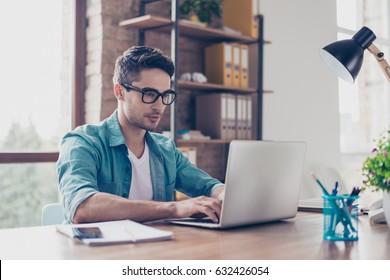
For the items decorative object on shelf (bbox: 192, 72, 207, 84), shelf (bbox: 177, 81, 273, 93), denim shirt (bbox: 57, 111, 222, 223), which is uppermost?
decorative object on shelf (bbox: 192, 72, 207, 84)

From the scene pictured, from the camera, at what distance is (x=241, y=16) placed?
13.3 ft

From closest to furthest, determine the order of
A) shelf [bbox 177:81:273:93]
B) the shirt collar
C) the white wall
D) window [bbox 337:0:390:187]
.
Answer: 1. the shirt collar
2. shelf [bbox 177:81:273:93]
3. the white wall
4. window [bbox 337:0:390:187]

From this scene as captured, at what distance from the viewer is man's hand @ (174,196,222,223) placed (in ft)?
5.05

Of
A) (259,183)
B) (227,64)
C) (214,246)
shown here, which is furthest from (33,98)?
(214,246)

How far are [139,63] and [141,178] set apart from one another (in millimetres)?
441

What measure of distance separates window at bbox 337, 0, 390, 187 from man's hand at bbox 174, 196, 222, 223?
13.5ft

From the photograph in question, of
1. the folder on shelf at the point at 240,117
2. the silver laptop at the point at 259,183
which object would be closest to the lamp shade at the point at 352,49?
the silver laptop at the point at 259,183

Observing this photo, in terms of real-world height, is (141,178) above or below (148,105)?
below

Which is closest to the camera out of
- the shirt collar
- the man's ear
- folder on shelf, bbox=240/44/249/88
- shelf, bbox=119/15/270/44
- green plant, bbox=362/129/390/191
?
green plant, bbox=362/129/390/191

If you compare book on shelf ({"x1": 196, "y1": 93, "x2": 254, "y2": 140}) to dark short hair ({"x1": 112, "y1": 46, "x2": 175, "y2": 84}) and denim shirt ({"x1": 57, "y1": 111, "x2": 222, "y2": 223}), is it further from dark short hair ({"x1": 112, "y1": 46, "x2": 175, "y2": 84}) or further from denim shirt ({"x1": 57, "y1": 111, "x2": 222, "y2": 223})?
dark short hair ({"x1": 112, "y1": 46, "x2": 175, "y2": 84})

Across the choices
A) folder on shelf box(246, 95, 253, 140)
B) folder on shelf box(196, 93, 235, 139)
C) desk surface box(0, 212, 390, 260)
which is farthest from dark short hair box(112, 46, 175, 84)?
folder on shelf box(246, 95, 253, 140)

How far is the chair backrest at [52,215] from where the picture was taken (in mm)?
1988

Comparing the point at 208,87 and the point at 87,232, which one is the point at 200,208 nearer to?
the point at 87,232
